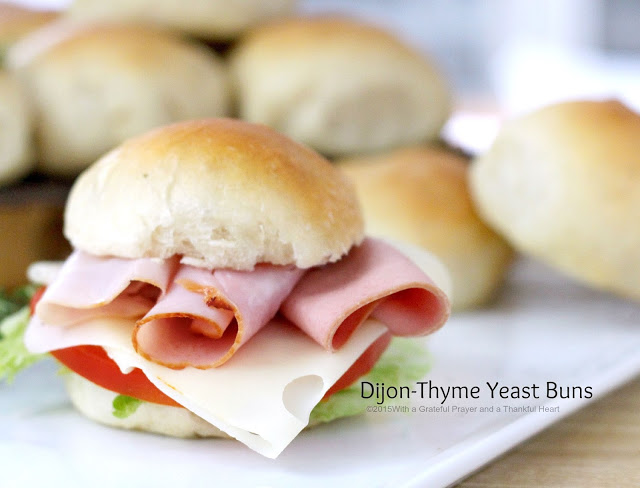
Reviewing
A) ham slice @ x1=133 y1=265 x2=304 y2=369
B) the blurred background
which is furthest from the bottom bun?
the blurred background

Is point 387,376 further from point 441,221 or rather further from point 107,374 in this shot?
point 441,221

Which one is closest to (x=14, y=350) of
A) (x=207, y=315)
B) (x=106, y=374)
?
(x=106, y=374)

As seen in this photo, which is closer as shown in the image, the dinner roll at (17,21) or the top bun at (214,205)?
the top bun at (214,205)

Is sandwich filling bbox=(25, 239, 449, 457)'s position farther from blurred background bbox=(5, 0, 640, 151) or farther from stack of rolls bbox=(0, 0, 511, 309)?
blurred background bbox=(5, 0, 640, 151)

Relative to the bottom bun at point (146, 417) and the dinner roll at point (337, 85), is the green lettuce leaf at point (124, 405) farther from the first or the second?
the dinner roll at point (337, 85)

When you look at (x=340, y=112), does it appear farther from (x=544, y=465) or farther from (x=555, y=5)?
(x=555, y=5)

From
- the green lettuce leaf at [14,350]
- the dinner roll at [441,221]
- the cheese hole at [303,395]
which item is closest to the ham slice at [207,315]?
the cheese hole at [303,395]

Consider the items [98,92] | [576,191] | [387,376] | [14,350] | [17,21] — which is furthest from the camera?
[17,21]

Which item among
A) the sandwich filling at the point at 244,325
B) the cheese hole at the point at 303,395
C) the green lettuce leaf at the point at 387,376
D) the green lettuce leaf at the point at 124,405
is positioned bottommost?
the green lettuce leaf at the point at 124,405
